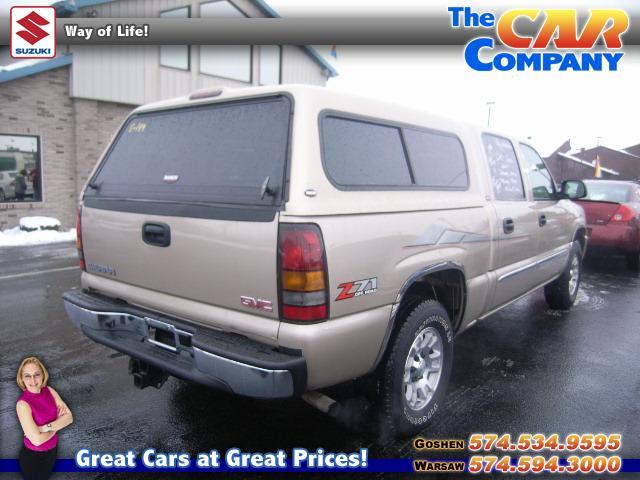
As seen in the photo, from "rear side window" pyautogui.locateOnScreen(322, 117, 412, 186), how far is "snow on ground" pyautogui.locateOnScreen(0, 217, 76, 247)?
9.69 m

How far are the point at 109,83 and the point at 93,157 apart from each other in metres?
1.94

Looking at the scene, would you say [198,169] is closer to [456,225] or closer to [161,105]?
[161,105]

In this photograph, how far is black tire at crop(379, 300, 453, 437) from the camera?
8.95ft

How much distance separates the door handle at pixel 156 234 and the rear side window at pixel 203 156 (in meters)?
0.17

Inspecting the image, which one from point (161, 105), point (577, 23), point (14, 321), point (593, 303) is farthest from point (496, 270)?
point (14, 321)

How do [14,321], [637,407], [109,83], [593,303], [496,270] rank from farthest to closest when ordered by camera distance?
[109,83]
[593,303]
[14,321]
[496,270]
[637,407]

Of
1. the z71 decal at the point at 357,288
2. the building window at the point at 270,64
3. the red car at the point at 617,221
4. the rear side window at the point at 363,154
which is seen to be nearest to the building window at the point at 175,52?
the building window at the point at 270,64

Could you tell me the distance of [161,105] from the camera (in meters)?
3.20

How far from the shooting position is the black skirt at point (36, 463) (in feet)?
8.04

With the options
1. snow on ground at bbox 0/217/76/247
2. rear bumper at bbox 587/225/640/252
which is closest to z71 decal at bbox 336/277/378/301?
rear bumper at bbox 587/225/640/252

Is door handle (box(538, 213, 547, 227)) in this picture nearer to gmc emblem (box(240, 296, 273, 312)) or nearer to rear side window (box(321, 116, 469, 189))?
rear side window (box(321, 116, 469, 189))

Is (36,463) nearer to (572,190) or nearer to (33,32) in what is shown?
(572,190)

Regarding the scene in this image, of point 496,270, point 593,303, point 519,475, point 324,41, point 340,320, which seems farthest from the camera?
point 324,41

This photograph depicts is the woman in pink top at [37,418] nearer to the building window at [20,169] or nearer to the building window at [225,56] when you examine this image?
the building window at [20,169]
